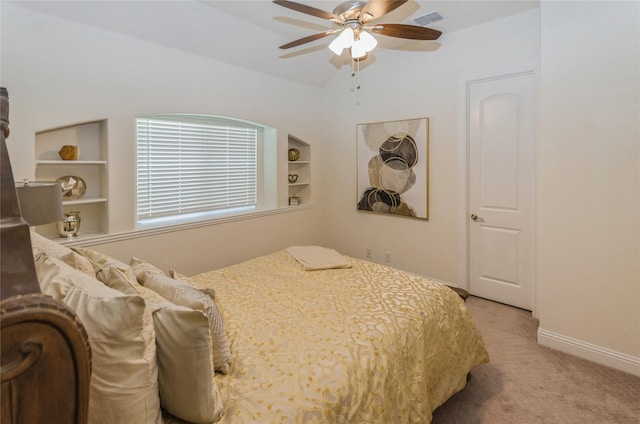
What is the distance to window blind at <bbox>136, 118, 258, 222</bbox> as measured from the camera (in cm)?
329

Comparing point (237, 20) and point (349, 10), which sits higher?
point (237, 20)

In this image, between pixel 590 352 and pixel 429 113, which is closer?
pixel 590 352

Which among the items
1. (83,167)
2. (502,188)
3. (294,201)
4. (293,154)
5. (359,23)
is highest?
(359,23)

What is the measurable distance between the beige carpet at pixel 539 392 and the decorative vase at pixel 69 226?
2861mm

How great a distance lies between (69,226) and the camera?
2.63m

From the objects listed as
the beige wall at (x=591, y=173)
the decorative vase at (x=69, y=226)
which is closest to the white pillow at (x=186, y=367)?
the decorative vase at (x=69, y=226)

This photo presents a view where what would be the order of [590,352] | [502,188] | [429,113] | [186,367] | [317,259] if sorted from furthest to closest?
[429,113], [502,188], [317,259], [590,352], [186,367]

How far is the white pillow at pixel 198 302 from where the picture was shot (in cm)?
137

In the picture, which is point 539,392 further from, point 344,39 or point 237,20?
point 237,20

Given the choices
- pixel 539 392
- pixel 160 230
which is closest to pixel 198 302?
pixel 160 230

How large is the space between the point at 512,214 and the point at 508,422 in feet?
6.62

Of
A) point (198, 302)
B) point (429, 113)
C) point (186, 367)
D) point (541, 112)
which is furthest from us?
point (429, 113)

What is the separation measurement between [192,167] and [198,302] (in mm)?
2615

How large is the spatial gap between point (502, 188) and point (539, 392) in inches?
74.4
